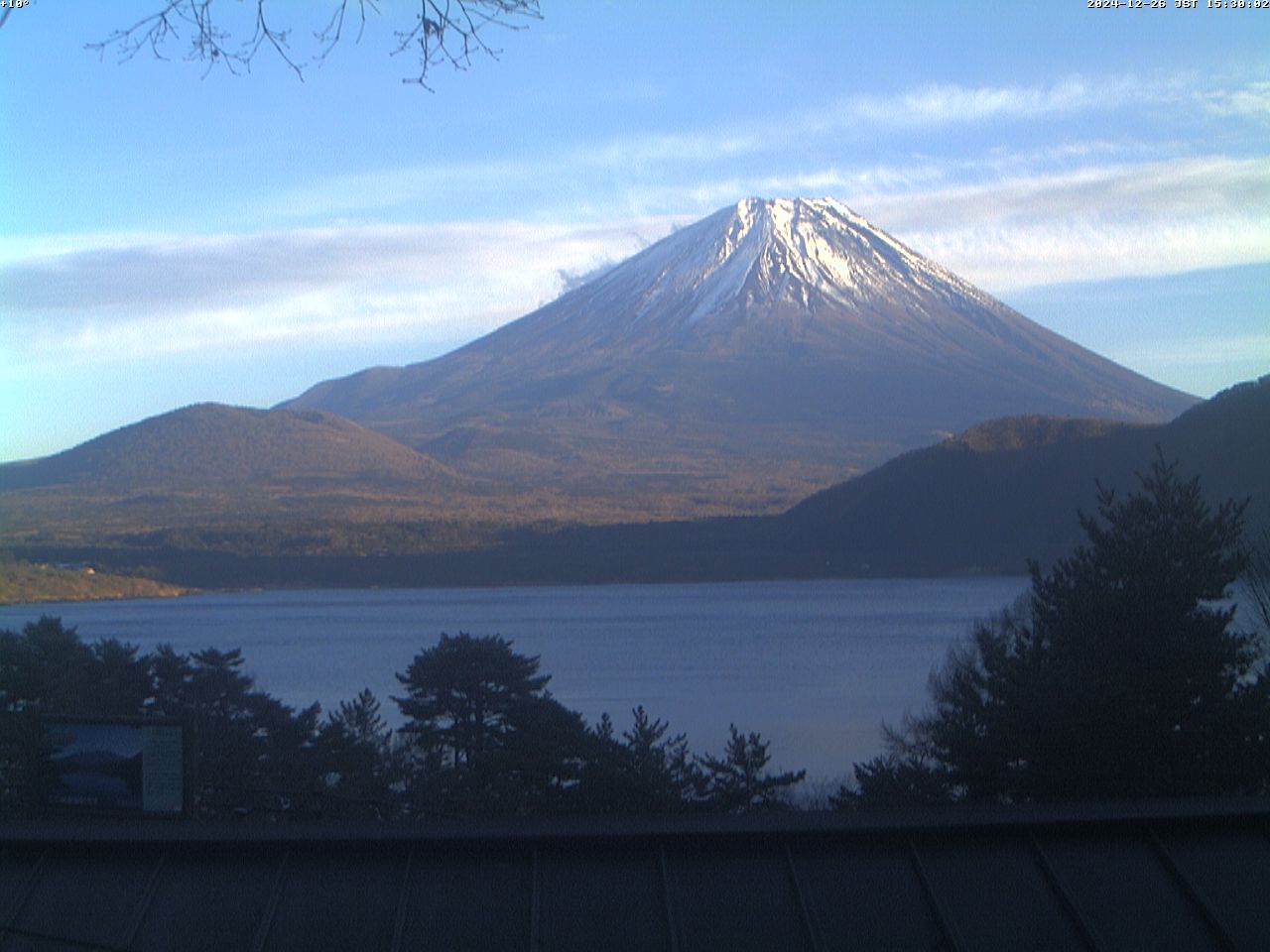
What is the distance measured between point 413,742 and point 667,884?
811 centimetres

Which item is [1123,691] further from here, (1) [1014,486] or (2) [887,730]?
(1) [1014,486]

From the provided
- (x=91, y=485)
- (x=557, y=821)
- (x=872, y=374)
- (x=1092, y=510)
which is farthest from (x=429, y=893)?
(x=872, y=374)

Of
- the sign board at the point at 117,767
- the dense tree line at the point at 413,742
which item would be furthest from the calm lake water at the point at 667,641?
the sign board at the point at 117,767

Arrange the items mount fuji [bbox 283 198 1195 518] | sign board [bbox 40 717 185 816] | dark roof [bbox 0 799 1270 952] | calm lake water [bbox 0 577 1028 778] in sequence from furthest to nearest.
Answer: mount fuji [bbox 283 198 1195 518]
calm lake water [bbox 0 577 1028 778]
sign board [bbox 40 717 185 816]
dark roof [bbox 0 799 1270 952]

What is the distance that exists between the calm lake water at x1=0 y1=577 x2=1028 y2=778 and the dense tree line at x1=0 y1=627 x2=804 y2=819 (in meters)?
1.62

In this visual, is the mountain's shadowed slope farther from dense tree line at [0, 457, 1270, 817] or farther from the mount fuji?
the mount fuji

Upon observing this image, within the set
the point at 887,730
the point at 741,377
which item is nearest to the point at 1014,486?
the point at 887,730

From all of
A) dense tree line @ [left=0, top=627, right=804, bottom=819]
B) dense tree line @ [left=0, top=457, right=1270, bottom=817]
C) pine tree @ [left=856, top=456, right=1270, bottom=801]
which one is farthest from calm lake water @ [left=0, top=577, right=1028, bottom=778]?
pine tree @ [left=856, top=456, right=1270, bottom=801]

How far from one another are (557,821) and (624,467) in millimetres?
79412

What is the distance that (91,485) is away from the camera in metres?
62.8

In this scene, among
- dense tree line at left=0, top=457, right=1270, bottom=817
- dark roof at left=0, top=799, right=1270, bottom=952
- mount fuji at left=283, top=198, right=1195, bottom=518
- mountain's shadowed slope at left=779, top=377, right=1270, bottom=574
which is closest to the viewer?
dark roof at left=0, top=799, right=1270, bottom=952

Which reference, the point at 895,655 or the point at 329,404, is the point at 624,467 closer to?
the point at 329,404

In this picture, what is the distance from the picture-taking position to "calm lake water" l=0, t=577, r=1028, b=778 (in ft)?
46.0

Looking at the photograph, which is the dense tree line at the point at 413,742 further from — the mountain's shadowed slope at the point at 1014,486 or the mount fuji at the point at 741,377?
the mount fuji at the point at 741,377
